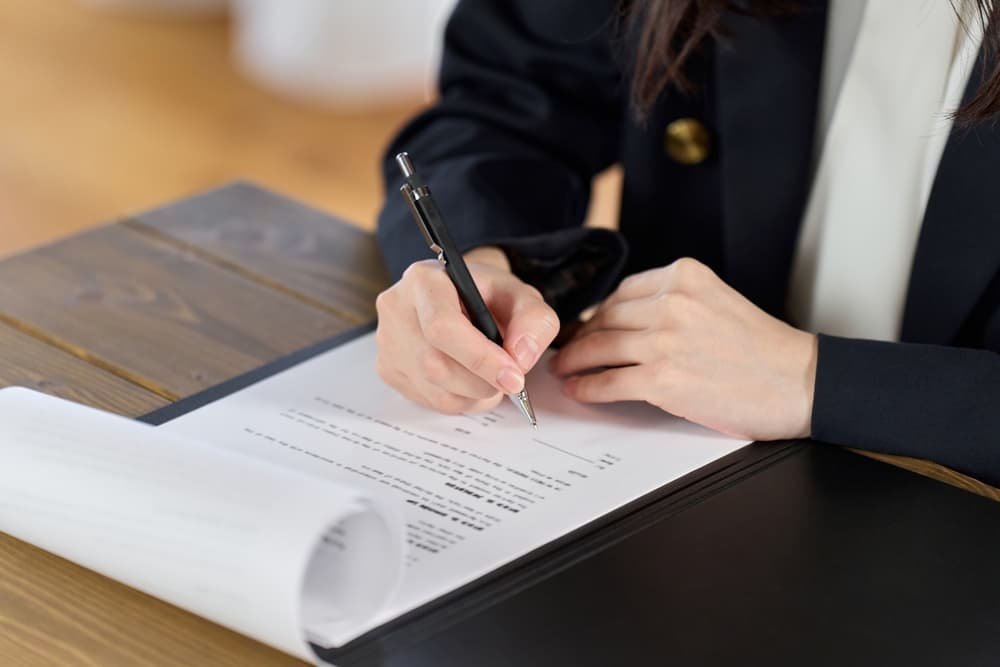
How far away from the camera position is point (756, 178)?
1.17 m

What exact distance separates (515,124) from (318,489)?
620mm

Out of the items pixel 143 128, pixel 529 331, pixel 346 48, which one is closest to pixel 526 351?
pixel 529 331

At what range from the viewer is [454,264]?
89 cm

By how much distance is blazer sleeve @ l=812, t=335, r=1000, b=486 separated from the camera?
884mm

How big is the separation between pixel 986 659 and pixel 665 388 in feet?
0.92

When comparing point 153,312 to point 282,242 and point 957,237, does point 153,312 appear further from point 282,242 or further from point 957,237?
point 957,237

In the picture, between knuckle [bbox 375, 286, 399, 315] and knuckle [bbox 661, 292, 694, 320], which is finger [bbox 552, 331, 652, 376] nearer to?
knuckle [bbox 661, 292, 694, 320]

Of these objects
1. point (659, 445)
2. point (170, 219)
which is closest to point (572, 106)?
point (170, 219)

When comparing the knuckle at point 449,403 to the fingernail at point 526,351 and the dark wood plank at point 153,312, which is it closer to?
the fingernail at point 526,351

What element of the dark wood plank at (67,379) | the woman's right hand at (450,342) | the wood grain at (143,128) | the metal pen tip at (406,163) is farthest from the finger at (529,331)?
the wood grain at (143,128)

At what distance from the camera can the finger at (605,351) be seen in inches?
36.2

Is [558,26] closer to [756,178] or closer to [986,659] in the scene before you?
[756,178]

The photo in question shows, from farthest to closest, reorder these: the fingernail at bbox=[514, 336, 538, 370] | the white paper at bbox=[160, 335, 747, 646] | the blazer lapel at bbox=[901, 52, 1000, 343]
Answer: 1. the blazer lapel at bbox=[901, 52, 1000, 343]
2. the fingernail at bbox=[514, 336, 538, 370]
3. the white paper at bbox=[160, 335, 747, 646]

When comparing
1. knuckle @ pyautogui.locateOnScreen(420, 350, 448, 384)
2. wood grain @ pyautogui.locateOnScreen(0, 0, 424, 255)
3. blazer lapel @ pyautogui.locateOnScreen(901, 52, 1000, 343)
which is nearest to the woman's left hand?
knuckle @ pyautogui.locateOnScreen(420, 350, 448, 384)
